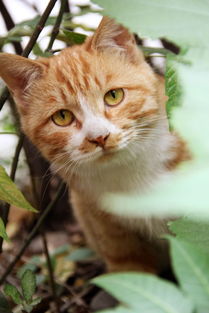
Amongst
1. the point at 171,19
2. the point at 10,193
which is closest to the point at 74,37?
the point at 10,193

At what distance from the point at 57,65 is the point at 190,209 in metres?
1.59

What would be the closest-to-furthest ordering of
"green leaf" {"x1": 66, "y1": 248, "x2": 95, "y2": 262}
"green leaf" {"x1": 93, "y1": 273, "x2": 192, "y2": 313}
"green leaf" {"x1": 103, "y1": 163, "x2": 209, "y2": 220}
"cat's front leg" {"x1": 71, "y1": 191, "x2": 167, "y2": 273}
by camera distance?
"green leaf" {"x1": 103, "y1": 163, "x2": 209, "y2": 220} < "green leaf" {"x1": 93, "y1": 273, "x2": 192, "y2": 313} < "cat's front leg" {"x1": 71, "y1": 191, "x2": 167, "y2": 273} < "green leaf" {"x1": 66, "y1": 248, "x2": 95, "y2": 262}

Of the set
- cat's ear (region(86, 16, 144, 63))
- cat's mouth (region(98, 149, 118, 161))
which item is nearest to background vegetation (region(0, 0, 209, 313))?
cat's mouth (region(98, 149, 118, 161))

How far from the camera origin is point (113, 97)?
1.80m

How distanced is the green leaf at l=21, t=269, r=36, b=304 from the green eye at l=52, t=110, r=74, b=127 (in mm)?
622

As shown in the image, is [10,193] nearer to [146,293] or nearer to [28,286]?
[28,286]

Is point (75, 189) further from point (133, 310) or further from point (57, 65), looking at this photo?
point (133, 310)

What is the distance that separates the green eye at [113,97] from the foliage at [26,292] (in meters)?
0.72

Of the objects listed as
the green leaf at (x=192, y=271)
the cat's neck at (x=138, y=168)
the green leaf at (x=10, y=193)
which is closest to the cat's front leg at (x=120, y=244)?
the cat's neck at (x=138, y=168)

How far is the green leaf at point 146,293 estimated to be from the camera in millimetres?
493

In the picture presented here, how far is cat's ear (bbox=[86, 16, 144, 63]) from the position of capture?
5.91 ft

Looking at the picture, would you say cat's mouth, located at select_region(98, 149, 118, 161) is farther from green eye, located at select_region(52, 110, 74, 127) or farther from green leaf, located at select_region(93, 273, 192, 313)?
green leaf, located at select_region(93, 273, 192, 313)

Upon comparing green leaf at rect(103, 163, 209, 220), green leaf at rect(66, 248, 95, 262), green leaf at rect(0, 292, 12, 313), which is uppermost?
green leaf at rect(103, 163, 209, 220)

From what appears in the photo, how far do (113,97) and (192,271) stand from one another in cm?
134
